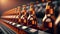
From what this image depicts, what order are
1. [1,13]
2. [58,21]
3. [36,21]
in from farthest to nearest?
1. [1,13]
2. [36,21]
3. [58,21]

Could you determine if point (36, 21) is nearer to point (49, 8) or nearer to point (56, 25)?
point (49, 8)

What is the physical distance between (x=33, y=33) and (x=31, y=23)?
61cm

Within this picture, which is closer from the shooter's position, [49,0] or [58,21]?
[58,21]

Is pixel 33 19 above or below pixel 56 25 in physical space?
above

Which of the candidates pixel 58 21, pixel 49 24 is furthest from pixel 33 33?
pixel 58 21

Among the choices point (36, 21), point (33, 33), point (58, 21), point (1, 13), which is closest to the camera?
point (58, 21)

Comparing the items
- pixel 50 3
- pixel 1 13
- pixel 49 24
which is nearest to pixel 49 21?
pixel 49 24

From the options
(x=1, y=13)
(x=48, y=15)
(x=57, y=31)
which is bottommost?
(x=57, y=31)

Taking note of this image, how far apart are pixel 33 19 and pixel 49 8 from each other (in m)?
0.56

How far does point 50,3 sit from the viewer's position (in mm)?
970

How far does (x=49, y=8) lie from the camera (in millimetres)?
952

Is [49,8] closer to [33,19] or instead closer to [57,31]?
[57,31]

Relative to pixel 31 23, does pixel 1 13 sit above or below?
above

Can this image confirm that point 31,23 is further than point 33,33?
Yes
